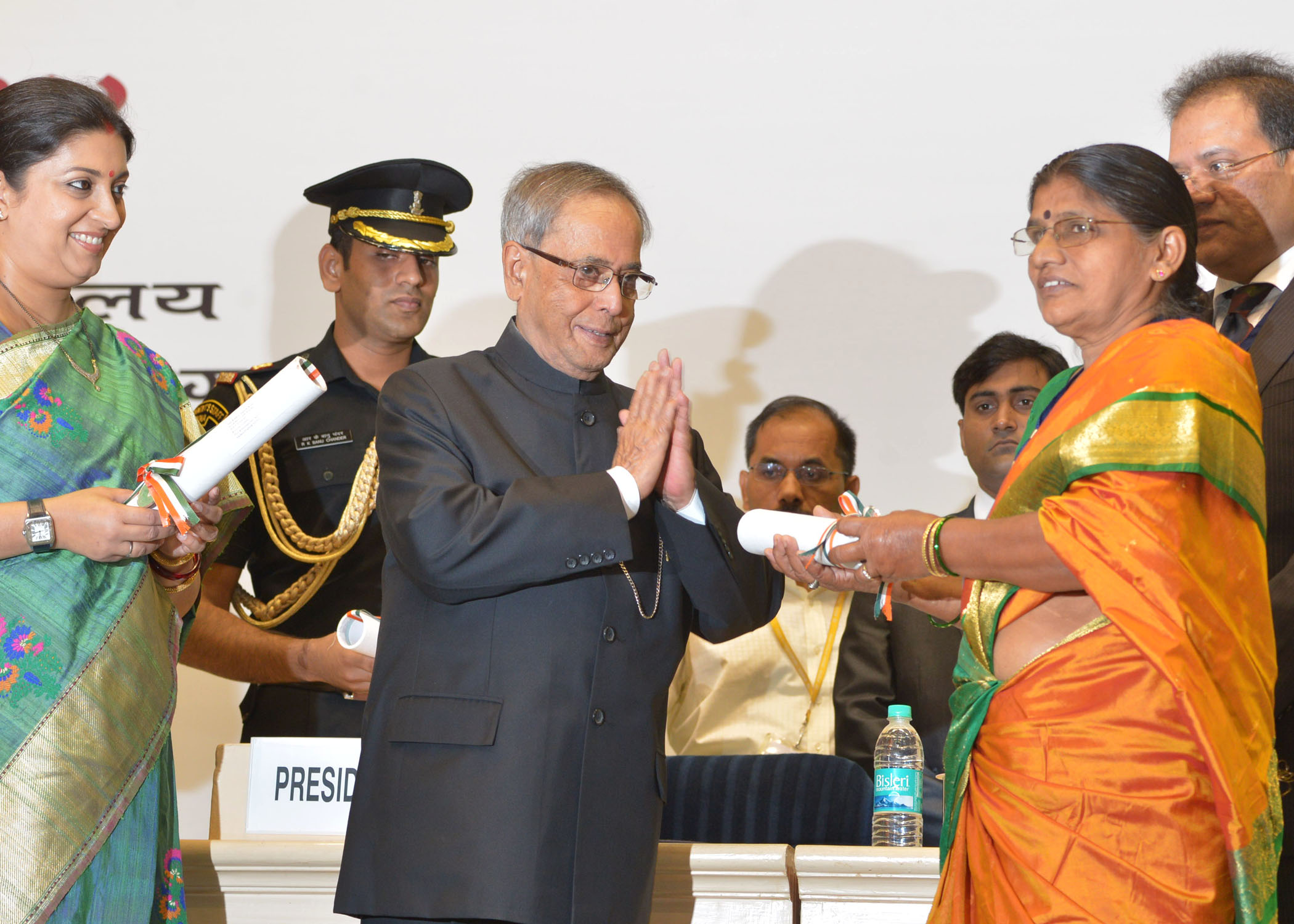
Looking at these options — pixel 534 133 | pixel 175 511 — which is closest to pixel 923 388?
pixel 534 133

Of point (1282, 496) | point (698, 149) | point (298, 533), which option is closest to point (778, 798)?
point (1282, 496)

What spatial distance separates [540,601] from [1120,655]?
0.90m

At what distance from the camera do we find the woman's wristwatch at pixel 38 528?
2.30 meters

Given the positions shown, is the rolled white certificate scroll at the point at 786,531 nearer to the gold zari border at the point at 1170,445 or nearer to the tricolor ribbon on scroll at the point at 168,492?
the gold zari border at the point at 1170,445

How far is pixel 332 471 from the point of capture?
11.9ft

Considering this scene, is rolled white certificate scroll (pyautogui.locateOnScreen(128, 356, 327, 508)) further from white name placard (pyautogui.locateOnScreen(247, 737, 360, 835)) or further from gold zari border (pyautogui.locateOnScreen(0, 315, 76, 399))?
white name placard (pyautogui.locateOnScreen(247, 737, 360, 835))

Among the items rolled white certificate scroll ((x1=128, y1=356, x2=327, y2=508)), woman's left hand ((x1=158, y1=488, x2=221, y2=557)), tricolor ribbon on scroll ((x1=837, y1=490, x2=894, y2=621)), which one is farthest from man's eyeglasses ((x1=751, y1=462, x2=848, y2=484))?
rolled white certificate scroll ((x1=128, y1=356, x2=327, y2=508))

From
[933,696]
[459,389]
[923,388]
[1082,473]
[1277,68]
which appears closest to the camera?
[1082,473]

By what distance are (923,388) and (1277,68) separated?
161 cm

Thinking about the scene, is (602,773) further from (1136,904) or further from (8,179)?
(8,179)

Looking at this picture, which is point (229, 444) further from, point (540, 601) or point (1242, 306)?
point (1242, 306)

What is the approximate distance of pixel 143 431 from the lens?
2580mm

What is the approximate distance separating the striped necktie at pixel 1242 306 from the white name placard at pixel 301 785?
201cm

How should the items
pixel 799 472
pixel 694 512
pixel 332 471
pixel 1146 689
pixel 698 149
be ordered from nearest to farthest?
pixel 1146 689 < pixel 694 512 < pixel 332 471 < pixel 799 472 < pixel 698 149
